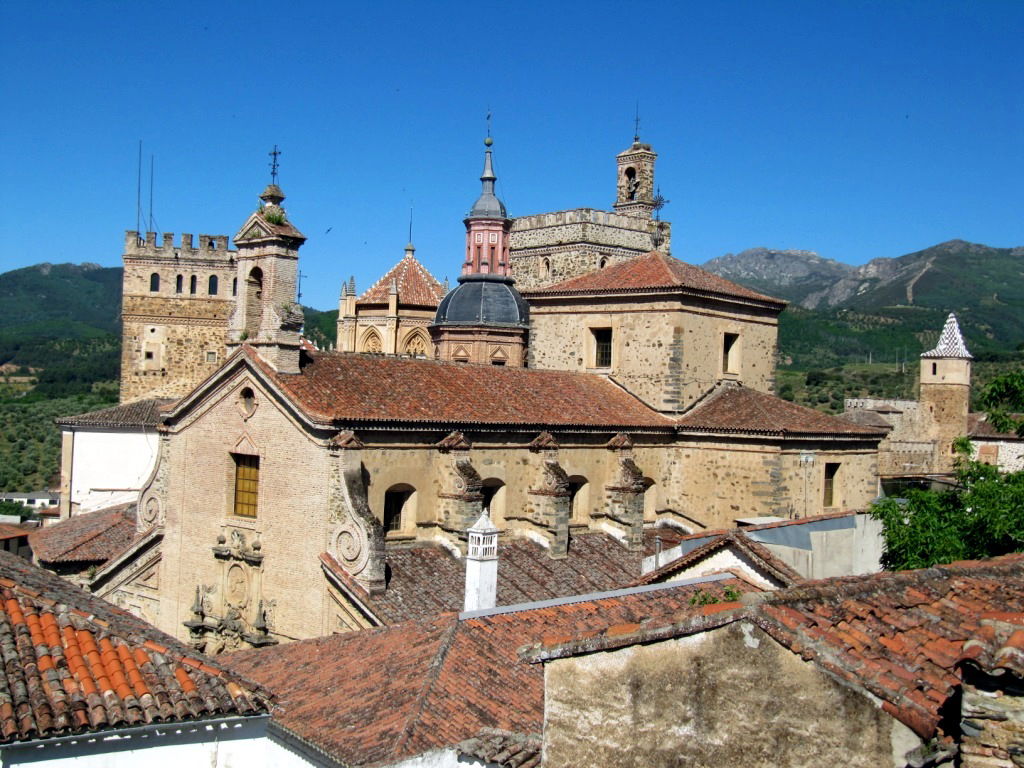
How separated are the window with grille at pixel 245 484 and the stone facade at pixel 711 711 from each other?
51.3 feet

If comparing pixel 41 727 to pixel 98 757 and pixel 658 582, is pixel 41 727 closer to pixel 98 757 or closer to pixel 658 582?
pixel 98 757

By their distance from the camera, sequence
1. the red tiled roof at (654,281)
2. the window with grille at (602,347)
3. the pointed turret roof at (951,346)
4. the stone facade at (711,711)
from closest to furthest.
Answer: the stone facade at (711,711) → the red tiled roof at (654,281) → the window with grille at (602,347) → the pointed turret roof at (951,346)

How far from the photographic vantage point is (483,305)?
33062 millimetres

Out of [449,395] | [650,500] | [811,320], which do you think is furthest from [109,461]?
[811,320]

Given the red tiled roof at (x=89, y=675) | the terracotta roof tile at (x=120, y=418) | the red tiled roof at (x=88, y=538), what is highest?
the terracotta roof tile at (x=120, y=418)

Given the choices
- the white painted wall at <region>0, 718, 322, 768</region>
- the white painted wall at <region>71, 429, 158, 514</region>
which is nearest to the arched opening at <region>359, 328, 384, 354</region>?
the white painted wall at <region>71, 429, 158, 514</region>

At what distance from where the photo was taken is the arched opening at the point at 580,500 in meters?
26.7

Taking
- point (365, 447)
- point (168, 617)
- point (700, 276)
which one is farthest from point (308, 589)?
point (700, 276)

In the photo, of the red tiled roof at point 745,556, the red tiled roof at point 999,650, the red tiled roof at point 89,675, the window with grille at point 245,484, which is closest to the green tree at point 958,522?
the red tiled roof at point 745,556

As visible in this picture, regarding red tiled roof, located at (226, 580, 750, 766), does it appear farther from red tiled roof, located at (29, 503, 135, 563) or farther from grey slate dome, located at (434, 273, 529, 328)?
grey slate dome, located at (434, 273, 529, 328)

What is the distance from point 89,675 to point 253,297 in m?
15.1

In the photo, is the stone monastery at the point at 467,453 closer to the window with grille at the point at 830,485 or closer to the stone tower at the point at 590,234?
the window with grille at the point at 830,485

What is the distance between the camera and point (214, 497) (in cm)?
2430

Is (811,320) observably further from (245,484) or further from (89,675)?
(89,675)
